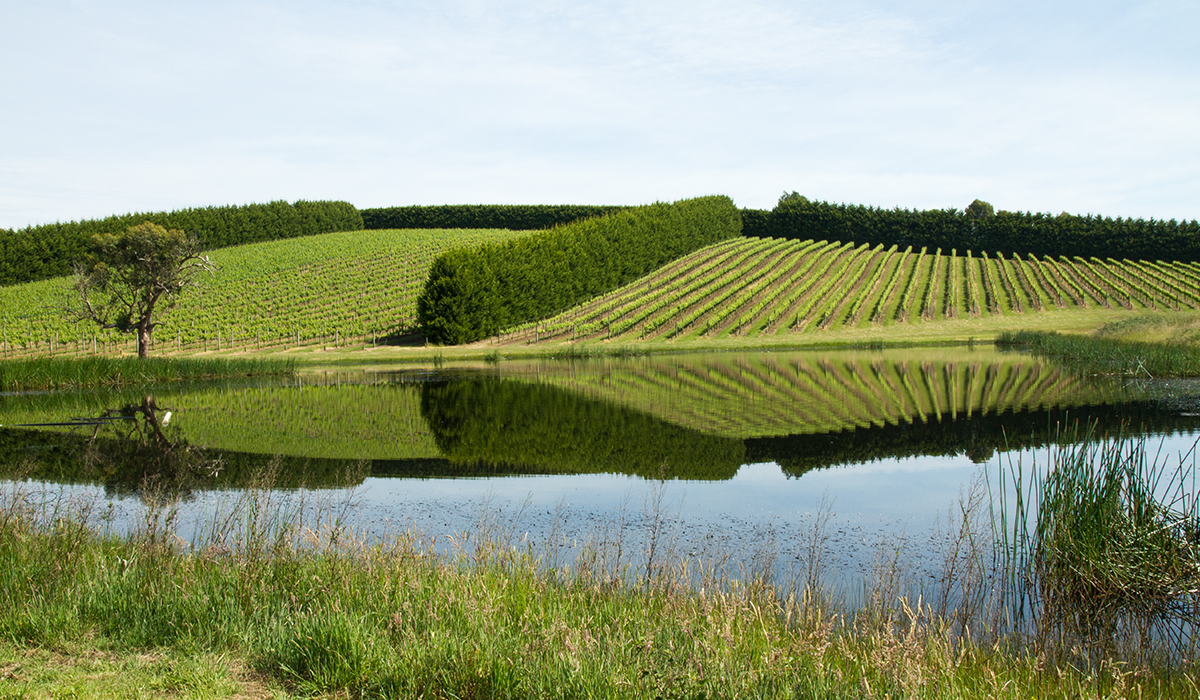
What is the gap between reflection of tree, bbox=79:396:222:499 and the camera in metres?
11.8

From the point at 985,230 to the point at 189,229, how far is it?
3683 inches

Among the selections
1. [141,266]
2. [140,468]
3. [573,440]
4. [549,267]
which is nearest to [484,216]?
[549,267]

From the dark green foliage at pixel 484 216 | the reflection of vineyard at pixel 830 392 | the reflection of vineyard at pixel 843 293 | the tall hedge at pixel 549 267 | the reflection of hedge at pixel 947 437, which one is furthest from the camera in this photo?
the dark green foliage at pixel 484 216

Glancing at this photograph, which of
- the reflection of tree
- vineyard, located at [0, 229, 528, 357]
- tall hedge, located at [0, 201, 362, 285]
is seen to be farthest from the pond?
tall hedge, located at [0, 201, 362, 285]

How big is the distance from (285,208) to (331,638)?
109 m

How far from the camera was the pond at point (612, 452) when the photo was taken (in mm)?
8945

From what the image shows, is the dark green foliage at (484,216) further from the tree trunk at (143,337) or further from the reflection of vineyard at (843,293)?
the tree trunk at (143,337)

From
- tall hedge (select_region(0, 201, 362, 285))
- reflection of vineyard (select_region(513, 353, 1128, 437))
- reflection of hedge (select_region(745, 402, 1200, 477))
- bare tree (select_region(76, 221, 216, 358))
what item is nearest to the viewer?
reflection of hedge (select_region(745, 402, 1200, 477))

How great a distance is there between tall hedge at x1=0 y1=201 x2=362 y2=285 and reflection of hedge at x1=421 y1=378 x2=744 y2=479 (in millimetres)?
62455

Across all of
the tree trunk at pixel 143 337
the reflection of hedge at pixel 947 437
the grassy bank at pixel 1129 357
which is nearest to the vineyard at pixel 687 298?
the tree trunk at pixel 143 337

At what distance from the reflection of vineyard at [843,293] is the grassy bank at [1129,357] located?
24218mm

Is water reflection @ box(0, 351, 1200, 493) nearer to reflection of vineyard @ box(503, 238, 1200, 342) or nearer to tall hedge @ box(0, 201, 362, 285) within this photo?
reflection of vineyard @ box(503, 238, 1200, 342)

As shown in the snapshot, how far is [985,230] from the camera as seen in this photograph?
82.5 meters

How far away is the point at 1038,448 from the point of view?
12633 millimetres
